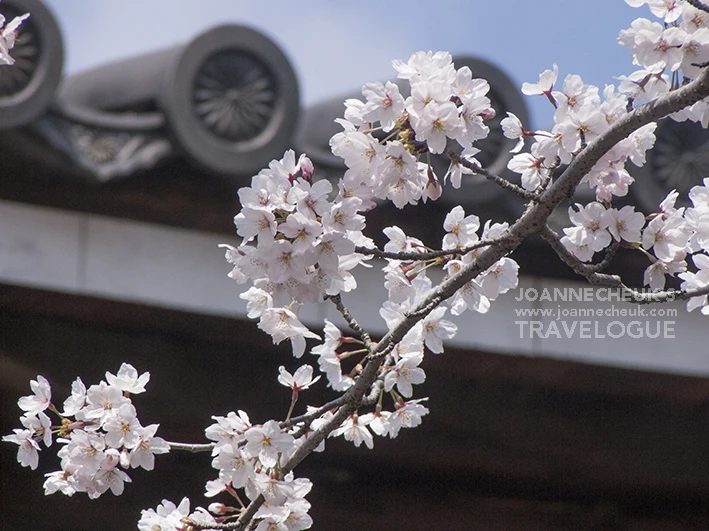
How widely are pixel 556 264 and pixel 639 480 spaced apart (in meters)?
2.06

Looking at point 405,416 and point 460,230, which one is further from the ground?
point 460,230

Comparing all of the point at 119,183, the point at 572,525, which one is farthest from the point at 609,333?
the point at 119,183

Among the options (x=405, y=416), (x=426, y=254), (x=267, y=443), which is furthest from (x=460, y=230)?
(x=267, y=443)

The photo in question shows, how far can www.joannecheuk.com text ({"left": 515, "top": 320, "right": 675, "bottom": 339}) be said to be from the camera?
5301 millimetres

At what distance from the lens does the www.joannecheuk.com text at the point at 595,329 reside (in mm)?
5301

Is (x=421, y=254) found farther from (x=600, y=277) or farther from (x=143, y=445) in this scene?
(x=143, y=445)

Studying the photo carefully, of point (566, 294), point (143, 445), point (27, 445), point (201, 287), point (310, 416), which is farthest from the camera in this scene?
point (566, 294)

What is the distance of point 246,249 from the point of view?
5.69 ft

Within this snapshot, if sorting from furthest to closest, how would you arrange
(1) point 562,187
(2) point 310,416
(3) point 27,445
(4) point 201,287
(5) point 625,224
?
(4) point 201,287 < (3) point 27,445 < (5) point 625,224 < (2) point 310,416 < (1) point 562,187

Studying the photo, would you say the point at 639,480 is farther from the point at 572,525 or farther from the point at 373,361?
the point at 373,361

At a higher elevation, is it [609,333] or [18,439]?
[609,333]

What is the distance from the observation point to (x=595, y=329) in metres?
5.41

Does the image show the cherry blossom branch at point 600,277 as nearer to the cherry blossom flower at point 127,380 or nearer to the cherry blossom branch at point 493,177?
the cherry blossom branch at point 493,177

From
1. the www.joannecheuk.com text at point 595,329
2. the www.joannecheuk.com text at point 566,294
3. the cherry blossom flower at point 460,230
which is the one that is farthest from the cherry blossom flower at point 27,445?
the www.joannecheuk.com text at point 566,294
